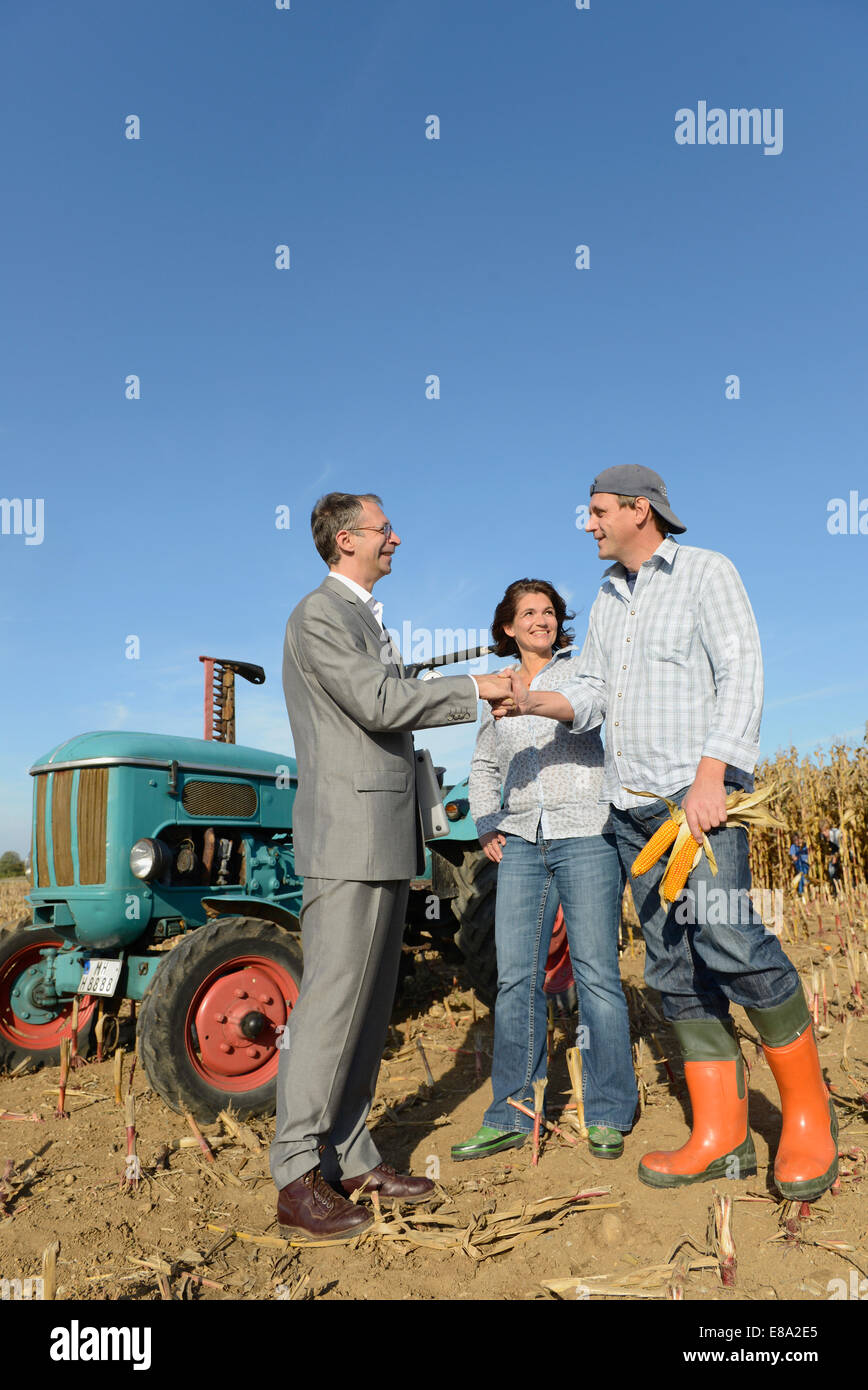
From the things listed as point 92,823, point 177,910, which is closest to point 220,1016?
point 177,910

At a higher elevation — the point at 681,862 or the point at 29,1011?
the point at 681,862

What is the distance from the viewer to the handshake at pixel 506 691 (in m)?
2.83

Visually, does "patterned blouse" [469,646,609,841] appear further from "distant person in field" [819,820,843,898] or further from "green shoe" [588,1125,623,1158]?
"distant person in field" [819,820,843,898]

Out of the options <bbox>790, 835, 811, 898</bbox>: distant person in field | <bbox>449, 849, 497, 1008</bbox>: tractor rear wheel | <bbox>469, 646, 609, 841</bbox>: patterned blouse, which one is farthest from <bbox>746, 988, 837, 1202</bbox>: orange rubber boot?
<bbox>790, 835, 811, 898</bbox>: distant person in field

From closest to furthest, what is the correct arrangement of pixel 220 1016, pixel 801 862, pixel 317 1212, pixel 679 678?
pixel 317 1212 < pixel 679 678 < pixel 220 1016 < pixel 801 862

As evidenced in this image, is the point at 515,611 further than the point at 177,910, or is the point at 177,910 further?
the point at 177,910

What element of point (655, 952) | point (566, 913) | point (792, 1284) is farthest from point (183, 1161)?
point (792, 1284)

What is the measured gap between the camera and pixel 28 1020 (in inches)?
193

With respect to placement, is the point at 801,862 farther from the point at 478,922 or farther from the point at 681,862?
the point at 681,862

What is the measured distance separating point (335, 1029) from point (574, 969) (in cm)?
94

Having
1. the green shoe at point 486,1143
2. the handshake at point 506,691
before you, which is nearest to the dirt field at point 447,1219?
the green shoe at point 486,1143

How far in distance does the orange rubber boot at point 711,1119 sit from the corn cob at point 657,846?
0.55 metres

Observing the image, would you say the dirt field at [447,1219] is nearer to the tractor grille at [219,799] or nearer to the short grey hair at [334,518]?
the tractor grille at [219,799]

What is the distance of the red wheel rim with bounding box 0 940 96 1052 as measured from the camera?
4.87m
